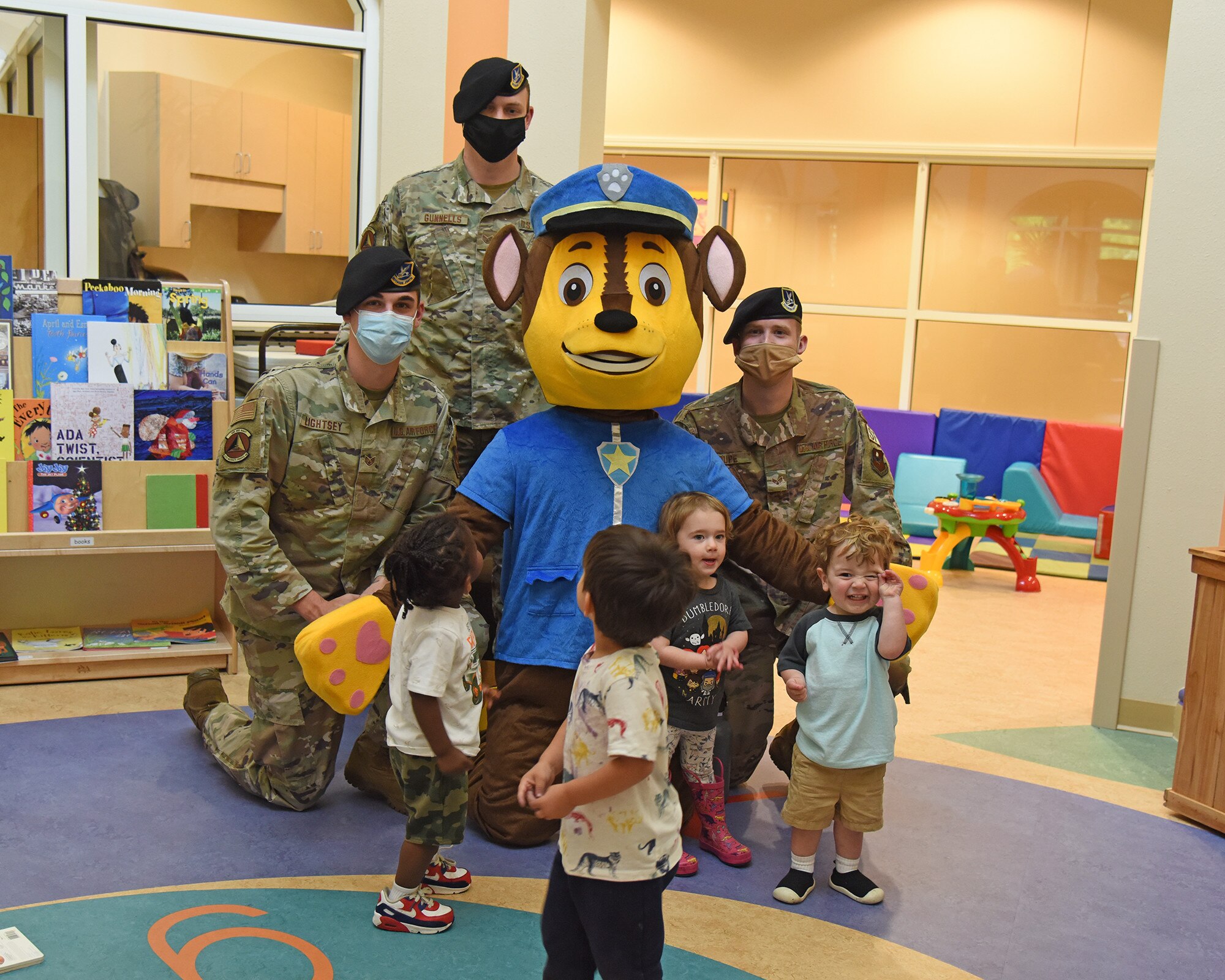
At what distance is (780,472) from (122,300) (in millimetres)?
2611

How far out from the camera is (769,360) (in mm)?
3719

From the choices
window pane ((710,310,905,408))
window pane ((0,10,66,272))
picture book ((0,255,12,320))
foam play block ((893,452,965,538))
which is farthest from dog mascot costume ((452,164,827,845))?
window pane ((710,310,905,408))

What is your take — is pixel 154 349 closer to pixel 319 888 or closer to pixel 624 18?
pixel 319 888

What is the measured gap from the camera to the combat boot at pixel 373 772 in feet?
12.0

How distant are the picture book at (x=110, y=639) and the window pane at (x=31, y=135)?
1.54m

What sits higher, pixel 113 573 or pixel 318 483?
pixel 318 483

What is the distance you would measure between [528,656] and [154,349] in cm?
215

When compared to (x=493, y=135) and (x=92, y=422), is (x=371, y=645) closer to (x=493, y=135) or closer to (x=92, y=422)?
(x=493, y=135)

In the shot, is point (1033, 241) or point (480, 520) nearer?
point (480, 520)

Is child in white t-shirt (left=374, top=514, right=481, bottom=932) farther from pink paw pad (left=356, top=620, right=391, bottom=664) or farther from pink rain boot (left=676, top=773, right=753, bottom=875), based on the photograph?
pink rain boot (left=676, top=773, right=753, bottom=875)

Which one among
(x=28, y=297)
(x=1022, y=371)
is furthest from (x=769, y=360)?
(x=1022, y=371)

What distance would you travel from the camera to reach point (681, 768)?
347 centimetres

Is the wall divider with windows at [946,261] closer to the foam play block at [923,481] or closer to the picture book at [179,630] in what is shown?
the foam play block at [923,481]

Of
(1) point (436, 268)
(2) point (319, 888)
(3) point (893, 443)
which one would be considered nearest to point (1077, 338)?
(3) point (893, 443)
